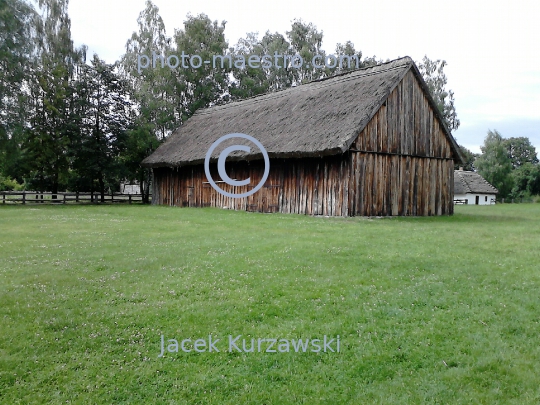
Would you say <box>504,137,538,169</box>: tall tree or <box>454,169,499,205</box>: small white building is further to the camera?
<box>504,137,538,169</box>: tall tree

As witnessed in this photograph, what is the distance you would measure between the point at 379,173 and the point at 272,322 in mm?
13696

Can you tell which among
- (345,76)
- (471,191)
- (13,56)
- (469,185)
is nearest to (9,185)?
(13,56)

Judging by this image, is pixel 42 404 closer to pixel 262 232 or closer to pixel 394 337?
pixel 394 337

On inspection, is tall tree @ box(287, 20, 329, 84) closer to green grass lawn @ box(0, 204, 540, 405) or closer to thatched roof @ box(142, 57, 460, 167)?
thatched roof @ box(142, 57, 460, 167)

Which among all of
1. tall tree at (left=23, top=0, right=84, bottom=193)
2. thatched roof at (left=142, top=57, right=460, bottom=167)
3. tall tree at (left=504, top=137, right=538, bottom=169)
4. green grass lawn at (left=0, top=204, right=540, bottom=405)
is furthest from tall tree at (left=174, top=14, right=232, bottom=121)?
tall tree at (left=504, top=137, right=538, bottom=169)

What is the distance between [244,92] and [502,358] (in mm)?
31030

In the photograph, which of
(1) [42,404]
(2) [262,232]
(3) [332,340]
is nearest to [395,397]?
(3) [332,340]

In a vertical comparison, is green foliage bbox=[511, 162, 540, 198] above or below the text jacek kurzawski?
above

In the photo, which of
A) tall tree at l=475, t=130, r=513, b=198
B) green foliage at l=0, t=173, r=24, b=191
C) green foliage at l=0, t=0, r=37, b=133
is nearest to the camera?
green foliage at l=0, t=0, r=37, b=133

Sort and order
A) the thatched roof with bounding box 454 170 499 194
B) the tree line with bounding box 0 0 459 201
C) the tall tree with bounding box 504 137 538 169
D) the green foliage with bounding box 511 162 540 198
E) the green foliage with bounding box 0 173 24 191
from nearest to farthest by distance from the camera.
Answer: the tree line with bounding box 0 0 459 201 → the green foliage with bounding box 0 173 24 191 → the thatched roof with bounding box 454 170 499 194 → the green foliage with bounding box 511 162 540 198 → the tall tree with bounding box 504 137 538 169

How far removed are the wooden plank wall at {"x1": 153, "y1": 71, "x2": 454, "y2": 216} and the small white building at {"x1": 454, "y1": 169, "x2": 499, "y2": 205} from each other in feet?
104

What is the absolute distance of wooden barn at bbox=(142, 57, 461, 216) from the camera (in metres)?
16.9

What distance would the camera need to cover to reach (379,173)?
58.0 ft

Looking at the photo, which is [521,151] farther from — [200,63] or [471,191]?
[200,63]
